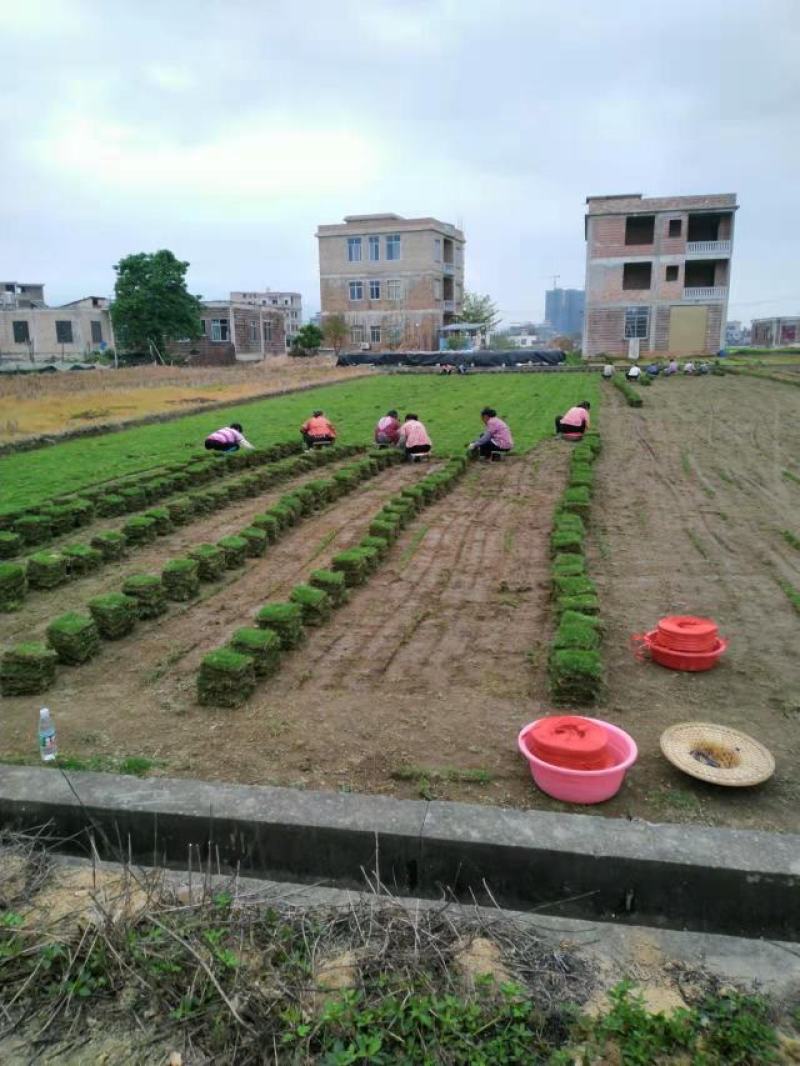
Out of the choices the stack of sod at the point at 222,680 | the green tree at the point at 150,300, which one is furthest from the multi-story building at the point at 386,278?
the stack of sod at the point at 222,680

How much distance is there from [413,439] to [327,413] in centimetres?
816

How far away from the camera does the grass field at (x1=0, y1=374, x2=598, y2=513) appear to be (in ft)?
44.7

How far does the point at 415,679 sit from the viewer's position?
5648 mm

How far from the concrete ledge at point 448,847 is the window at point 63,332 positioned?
57455 mm

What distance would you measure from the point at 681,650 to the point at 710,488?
23.8 feet

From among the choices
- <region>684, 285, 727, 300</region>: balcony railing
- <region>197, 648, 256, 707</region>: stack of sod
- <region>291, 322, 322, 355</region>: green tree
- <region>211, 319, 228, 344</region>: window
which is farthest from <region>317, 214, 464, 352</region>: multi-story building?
<region>197, 648, 256, 707</region>: stack of sod

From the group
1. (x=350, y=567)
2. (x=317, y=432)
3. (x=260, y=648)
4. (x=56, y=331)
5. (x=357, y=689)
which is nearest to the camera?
(x=357, y=689)

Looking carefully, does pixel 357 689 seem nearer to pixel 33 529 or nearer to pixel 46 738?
pixel 46 738

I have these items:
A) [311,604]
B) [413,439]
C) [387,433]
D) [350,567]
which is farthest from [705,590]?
[387,433]

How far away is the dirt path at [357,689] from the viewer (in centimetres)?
453

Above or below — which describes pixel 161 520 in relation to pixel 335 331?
below

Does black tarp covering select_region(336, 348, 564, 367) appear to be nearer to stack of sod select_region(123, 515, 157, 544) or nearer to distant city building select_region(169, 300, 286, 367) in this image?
distant city building select_region(169, 300, 286, 367)

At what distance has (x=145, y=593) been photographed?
697cm

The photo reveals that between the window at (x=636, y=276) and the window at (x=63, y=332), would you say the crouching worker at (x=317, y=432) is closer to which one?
the window at (x=636, y=276)
